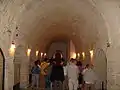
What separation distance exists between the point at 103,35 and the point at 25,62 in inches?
212

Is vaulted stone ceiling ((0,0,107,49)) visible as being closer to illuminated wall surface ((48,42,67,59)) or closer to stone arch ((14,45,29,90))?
stone arch ((14,45,29,90))

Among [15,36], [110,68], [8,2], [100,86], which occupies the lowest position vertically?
[100,86]

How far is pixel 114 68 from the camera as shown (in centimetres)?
1357

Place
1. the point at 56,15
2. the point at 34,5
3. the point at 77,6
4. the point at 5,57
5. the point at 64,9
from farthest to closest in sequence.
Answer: the point at 56,15, the point at 64,9, the point at 77,6, the point at 34,5, the point at 5,57

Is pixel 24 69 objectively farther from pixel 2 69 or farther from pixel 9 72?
pixel 2 69

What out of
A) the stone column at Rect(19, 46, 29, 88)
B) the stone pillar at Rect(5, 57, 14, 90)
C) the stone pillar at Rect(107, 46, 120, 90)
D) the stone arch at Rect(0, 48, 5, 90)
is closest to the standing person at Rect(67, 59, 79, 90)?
the stone pillar at Rect(107, 46, 120, 90)

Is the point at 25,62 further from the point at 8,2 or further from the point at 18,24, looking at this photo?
the point at 8,2

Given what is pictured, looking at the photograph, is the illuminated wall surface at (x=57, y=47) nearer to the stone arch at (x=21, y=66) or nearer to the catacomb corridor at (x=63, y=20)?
the catacomb corridor at (x=63, y=20)

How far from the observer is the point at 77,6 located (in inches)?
574

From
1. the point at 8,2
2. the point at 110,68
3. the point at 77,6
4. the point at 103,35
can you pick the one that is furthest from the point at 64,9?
the point at 8,2

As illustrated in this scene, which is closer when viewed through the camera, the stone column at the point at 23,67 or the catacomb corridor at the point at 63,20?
the catacomb corridor at the point at 63,20

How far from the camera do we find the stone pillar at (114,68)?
1336cm

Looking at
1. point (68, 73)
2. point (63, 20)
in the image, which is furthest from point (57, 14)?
point (68, 73)

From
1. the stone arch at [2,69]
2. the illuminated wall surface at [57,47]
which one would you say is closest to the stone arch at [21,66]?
the stone arch at [2,69]
